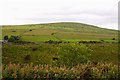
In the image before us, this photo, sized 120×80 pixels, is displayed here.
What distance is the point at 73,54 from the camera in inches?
1448

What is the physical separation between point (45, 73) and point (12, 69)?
1996mm

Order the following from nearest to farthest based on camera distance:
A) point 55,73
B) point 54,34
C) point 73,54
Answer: point 55,73 < point 73,54 < point 54,34

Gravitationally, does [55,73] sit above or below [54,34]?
below

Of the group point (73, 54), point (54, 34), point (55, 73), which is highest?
point (54, 34)

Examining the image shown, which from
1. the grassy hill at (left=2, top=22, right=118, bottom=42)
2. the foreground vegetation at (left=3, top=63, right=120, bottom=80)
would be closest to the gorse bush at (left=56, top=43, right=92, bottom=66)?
the foreground vegetation at (left=3, top=63, right=120, bottom=80)

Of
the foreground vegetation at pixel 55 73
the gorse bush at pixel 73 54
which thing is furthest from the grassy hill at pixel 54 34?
the foreground vegetation at pixel 55 73

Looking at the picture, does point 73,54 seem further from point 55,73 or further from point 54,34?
point 54,34

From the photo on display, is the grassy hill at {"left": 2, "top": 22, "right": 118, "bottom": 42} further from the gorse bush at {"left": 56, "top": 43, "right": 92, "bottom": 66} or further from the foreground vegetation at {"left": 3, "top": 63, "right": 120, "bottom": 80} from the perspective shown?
the foreground vegetation at {"left": 3, "top": 63, "right": 120, "bottom": 80}

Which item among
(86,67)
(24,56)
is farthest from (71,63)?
(86,67)

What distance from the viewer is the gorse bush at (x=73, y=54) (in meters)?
34.4

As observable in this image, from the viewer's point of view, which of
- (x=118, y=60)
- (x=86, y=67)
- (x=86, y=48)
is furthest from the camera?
(x=86, y=48)

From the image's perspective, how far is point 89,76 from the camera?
754 inches

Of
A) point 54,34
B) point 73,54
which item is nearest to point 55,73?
point 73,54

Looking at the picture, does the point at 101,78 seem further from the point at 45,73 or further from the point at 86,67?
the point at 45,73
